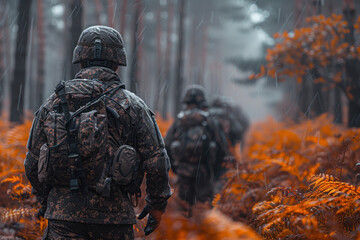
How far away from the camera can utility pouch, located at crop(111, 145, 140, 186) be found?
3.06 m

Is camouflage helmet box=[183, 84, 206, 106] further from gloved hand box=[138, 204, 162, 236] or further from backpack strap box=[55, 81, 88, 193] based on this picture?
backpack strap box=[55, 81, 88, 193]

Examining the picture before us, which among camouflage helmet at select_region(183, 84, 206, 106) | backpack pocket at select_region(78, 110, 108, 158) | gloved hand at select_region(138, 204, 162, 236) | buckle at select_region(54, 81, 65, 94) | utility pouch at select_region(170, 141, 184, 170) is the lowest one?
utility pouch at select_region(170, 141, 184, 170)

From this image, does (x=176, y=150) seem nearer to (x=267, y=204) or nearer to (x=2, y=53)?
(x=267, y=204)

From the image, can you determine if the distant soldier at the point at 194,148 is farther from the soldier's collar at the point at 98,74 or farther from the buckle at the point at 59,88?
the buckle at the point at 59,88

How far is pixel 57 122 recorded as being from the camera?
3.02 m

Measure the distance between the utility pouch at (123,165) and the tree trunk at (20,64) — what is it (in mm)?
10887

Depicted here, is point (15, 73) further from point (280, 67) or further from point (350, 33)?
point (350, 33)

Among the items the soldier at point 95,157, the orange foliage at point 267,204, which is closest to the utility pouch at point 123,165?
the soldier at point 95,157

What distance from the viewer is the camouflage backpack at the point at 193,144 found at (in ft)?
25.4

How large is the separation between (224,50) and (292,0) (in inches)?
1355

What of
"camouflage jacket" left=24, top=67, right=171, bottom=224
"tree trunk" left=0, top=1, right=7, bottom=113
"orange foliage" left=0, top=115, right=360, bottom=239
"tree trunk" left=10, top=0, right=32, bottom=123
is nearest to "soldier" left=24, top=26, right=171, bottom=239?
"camouflage jacket" left=24, top=67, right=171, bottom=224

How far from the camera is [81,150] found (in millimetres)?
2992

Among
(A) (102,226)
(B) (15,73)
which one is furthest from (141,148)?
(B) (15,73)

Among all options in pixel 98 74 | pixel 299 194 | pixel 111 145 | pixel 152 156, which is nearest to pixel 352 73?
pixel 299 194
